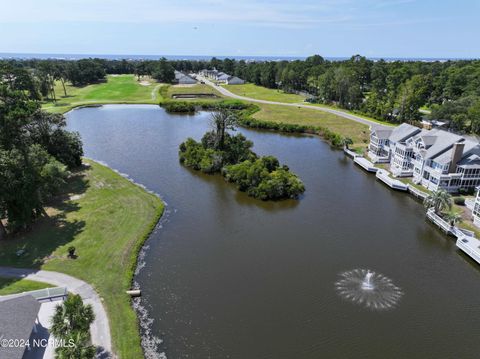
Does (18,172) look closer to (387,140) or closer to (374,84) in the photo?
(387,140)

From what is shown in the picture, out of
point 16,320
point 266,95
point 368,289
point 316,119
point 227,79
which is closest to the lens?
point 16,320

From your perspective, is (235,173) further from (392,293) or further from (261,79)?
(261,79)

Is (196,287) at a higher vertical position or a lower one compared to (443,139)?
lower

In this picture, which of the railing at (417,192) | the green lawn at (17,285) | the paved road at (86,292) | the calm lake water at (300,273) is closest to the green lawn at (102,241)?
the paved road at (86,292)

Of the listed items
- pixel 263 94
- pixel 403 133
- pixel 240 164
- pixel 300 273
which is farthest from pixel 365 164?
pixel 263 94

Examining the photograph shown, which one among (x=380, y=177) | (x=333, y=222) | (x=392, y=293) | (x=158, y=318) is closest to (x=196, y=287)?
(x=158, y=318)

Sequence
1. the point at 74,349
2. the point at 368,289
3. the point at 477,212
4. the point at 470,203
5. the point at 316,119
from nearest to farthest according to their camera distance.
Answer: the point at 74,349 → the point at 368,289 → the point at 477,212 → the point at 470,203 → the point at 316,119

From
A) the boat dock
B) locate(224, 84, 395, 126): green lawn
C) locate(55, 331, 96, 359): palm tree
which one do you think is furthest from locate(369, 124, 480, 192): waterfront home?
locate(224, 84, 395, 126): green lawn
